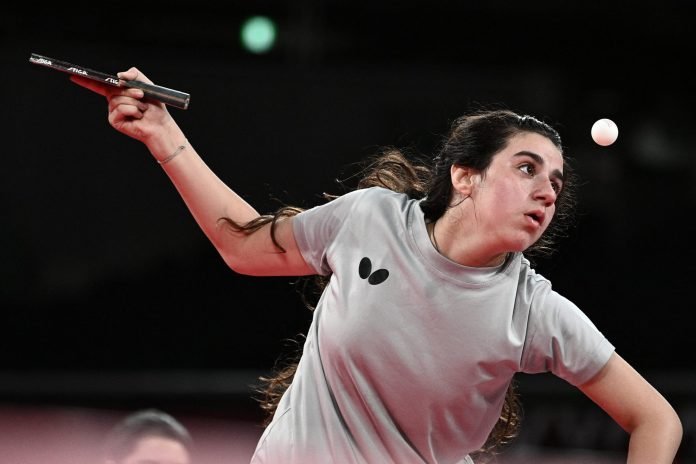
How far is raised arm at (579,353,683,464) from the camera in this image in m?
2.63

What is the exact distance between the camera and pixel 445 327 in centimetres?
264

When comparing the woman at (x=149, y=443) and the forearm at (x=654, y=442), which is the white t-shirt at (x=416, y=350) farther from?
the woman at (x=149, y=443)

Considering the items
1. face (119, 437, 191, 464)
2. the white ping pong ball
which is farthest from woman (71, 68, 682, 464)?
face (119, 437, 191, 464)

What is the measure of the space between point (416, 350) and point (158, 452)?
5.07 ft

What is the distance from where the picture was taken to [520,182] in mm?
2650

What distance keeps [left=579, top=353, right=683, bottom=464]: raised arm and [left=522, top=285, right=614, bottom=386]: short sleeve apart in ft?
0.12

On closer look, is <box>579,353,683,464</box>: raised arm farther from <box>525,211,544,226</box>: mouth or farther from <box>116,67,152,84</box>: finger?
<box>116,67,152,84</box>: finger

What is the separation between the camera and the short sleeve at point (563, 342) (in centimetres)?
264

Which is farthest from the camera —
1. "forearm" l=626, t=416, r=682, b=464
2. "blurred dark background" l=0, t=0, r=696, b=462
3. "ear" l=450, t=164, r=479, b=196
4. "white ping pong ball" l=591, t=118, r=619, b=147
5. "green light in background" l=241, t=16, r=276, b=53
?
"green light in background" l=241, t=16, r=276, b=53

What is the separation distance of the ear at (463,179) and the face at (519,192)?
0.05 feet

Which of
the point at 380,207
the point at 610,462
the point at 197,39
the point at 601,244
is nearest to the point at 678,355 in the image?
the point at 601,244

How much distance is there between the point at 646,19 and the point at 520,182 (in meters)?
5.51

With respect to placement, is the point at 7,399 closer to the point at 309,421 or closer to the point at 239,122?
the point at 239,122

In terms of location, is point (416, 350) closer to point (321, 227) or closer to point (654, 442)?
point (321, 227)
